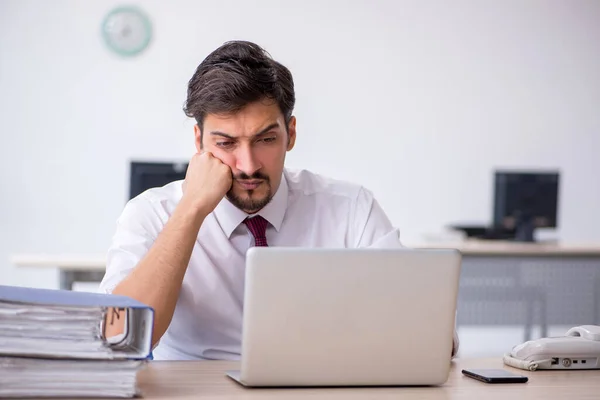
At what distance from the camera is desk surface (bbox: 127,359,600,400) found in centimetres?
128

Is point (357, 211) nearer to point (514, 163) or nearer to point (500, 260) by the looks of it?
point (500, 260)

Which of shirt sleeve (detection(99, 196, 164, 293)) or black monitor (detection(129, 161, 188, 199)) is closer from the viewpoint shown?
shirt sleeve (detection(99, 196, 164, 293))

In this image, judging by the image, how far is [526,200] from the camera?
16.4 ft

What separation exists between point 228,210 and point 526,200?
3.35 metres

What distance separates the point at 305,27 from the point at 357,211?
433 cm

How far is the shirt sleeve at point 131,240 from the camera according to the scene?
5.90ft

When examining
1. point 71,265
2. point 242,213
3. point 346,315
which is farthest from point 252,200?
point 71,265

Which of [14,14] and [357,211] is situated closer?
[357,211]

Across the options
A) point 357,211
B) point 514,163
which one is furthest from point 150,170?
point 514,163

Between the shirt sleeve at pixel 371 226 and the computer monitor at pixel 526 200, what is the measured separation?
2947 mm

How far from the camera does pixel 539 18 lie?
659 cm

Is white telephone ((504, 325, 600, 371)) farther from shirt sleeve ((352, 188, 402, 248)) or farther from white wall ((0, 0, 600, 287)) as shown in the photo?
white wall ((0, 0, 600, 287))

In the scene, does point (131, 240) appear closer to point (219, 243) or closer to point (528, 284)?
point (219, 243)

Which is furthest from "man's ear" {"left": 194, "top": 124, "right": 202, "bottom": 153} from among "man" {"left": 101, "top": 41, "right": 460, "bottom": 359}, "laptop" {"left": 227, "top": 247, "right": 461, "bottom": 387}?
"laptop" {"left": 227, "top": 247, "right": 461, "bottom": 387}
